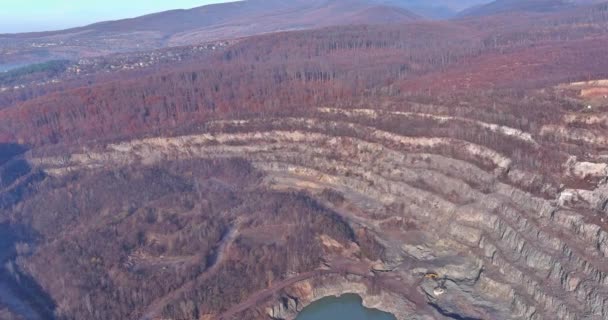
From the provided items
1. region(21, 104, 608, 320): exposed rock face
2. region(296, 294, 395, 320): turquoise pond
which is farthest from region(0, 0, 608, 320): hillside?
region(296, 294, 395, 320): turquoise pond

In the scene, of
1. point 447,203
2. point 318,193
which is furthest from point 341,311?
point 318,193

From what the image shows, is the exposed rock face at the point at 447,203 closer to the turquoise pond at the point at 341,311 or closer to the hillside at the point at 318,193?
the hillside at the point at 318,193

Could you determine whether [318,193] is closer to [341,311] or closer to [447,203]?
[447,203]

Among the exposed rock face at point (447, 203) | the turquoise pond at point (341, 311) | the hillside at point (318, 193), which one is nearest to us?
the exposed rock face at point (447, 203)

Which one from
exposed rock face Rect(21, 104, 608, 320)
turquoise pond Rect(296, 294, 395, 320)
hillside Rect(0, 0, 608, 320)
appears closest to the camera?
exposed rock face Rect(21, 104, 608, 320)

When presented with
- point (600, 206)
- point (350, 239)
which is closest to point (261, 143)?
point (350, 239)

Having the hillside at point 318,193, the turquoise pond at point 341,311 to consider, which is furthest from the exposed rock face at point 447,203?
the turquoise pond at point 341,311

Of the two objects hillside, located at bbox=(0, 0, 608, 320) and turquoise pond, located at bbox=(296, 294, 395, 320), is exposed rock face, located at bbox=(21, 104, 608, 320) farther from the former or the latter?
turquoise pond, located at bbox=(296, 294, 395, 320)
